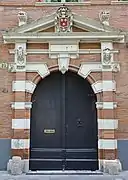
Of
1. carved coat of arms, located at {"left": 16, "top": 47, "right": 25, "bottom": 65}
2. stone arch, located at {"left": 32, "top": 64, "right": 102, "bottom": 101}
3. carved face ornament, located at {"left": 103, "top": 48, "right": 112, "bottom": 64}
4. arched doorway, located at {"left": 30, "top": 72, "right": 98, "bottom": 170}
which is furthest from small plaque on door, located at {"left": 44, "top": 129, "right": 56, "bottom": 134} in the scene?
carved face ornament, located at {"left": 103, "top": 48, "right": 112, "bottom": 64}

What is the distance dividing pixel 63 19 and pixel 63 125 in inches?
129

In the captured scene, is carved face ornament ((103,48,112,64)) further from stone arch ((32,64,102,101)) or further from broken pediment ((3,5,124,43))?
stone arch ((32,64,102,101))

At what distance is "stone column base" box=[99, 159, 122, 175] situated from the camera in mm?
8031

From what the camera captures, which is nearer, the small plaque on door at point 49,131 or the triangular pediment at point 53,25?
the triangular pediment at point 53,25

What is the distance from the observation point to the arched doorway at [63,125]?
28.4 feet

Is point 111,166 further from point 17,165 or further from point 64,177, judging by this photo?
point 17,165

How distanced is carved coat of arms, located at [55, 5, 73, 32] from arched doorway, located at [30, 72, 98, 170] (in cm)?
143

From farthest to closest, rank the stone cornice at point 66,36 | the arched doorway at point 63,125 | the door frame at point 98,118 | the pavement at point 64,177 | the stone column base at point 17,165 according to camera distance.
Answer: the arched doorway at point 63,125 < the stone cornice at point 66,36 < the door frame at point 98,118 < the stone column base at point 17,165 < the pavement at point 64,177

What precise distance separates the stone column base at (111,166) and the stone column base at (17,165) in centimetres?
221

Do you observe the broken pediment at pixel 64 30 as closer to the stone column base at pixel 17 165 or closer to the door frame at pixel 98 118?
the door frame at pixel 98 118

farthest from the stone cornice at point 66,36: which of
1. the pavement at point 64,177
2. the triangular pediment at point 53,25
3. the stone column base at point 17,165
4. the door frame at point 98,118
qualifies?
the pavement at point 64,177

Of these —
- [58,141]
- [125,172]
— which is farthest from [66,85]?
[125,172]

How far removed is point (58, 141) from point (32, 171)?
121 cm

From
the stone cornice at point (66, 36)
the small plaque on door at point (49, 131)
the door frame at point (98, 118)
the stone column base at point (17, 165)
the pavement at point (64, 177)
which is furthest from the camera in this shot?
the small plaque on door at point (49, 131)
